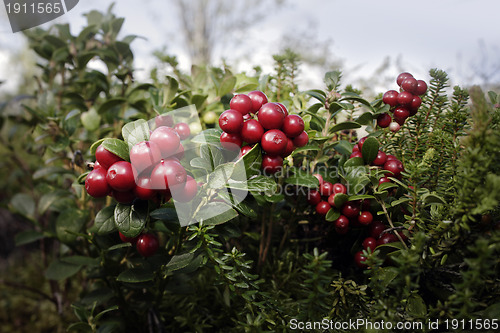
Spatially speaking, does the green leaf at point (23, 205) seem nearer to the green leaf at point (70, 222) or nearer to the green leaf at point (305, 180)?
the green leaf at point (70, 222)

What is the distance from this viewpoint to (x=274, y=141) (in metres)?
0.52

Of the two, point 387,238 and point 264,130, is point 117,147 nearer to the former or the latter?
point 264,130

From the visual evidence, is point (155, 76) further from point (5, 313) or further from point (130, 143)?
point (5, 313)

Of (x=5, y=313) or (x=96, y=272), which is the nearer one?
(x=96, y=272)

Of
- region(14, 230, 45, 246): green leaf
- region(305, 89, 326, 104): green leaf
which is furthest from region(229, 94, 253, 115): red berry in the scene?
region(14, 230, 45, 246): green leaf

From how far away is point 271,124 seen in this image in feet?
1.74

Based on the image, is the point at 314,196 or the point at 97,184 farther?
the point at 314,196

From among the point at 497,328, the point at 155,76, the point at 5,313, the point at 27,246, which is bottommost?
the point at 5,313

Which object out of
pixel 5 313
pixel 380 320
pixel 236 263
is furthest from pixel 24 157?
pixel 380 320

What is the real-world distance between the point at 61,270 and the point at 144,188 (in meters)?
0.59

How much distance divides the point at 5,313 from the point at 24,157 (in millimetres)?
831

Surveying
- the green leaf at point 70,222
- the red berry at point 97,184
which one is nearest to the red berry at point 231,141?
the red berry at point 97,184

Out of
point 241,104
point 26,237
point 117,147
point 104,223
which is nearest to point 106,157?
point 117,147

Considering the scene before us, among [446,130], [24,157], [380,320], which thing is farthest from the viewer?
[24,157]
